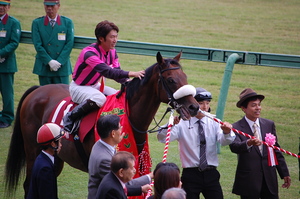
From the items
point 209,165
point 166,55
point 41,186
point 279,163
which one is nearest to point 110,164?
point 41,186

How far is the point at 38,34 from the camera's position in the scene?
9.73 m

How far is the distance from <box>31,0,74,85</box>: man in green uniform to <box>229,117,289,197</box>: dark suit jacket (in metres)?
4.64

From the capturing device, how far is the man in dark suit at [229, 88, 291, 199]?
228 inches

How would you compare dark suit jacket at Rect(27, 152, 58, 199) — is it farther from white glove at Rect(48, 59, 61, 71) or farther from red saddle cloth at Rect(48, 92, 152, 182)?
white glove at Rect(48, 59, 61, 71)

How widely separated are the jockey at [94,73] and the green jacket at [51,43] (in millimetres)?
3306

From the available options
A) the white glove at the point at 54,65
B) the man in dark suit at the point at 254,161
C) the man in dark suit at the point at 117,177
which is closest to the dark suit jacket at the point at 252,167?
the man in dark suit at the point at 254,161

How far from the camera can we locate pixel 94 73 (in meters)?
6.41

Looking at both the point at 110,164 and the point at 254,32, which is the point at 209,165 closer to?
the point at 110,164

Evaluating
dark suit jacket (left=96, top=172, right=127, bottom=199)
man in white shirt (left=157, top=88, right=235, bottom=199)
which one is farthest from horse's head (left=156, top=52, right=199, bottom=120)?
dark suit jacket (left=96, top=172, right=127, bottom=199)

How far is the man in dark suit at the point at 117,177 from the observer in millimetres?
4281

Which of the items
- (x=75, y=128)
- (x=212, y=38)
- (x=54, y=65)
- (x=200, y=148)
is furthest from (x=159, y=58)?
(x=212, y=38)

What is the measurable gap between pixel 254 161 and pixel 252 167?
77 mm

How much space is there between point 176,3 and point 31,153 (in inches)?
565

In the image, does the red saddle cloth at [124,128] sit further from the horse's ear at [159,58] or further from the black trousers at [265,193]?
the black trousers at [265,193]
